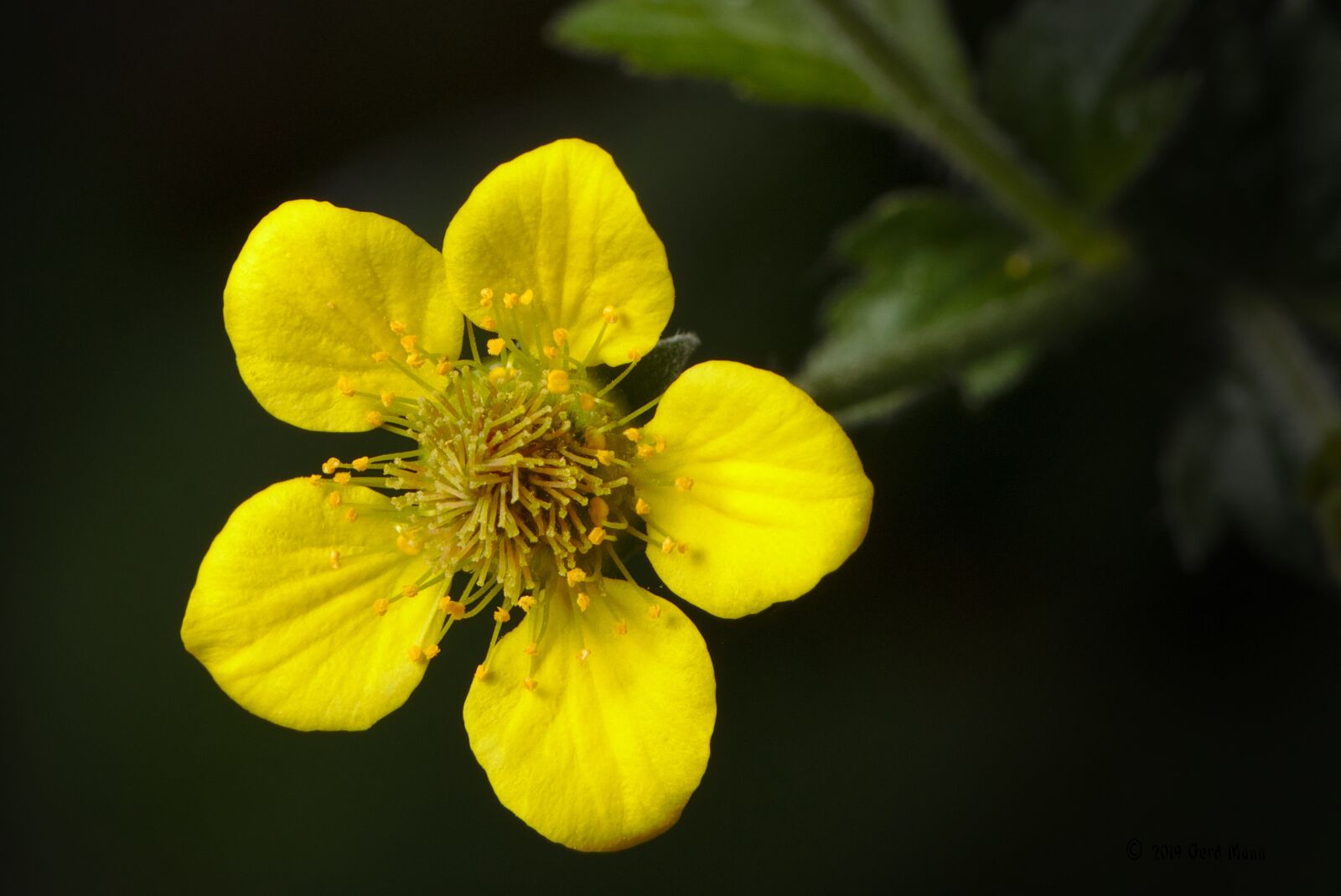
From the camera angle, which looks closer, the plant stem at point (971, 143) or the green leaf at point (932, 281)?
the plant stem at point (971, 143)

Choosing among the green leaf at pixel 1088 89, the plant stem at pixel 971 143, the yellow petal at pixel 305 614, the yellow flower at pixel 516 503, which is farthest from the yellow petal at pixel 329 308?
the green leaf at pixel 1088 89

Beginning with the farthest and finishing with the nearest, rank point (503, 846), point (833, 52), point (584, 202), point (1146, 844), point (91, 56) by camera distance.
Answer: point (91, 56)
point (503, 846)
point (1146, 844)
point (833, 52)
point (584, 202)

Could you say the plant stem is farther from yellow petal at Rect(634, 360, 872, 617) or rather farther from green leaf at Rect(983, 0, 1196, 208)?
yellow petal at Rect(634, 360, 872, 617)

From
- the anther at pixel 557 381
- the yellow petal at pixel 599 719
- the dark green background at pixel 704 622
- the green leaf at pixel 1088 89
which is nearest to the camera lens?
the yellow petal at pixel 599 719

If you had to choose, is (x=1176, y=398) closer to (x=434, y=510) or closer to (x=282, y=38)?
(x=434, y=510)

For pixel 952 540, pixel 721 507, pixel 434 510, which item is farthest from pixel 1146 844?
pixel 434 510

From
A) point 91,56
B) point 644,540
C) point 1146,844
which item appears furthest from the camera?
point 91,56

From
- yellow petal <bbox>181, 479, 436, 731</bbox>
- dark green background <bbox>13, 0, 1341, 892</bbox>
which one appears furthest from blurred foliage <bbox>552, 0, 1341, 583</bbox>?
yellow petal <bbox>181, 479, 436, 731</bbox>

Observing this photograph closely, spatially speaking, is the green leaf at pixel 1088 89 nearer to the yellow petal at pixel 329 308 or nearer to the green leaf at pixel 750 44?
the green leaf at pixel 750 44
